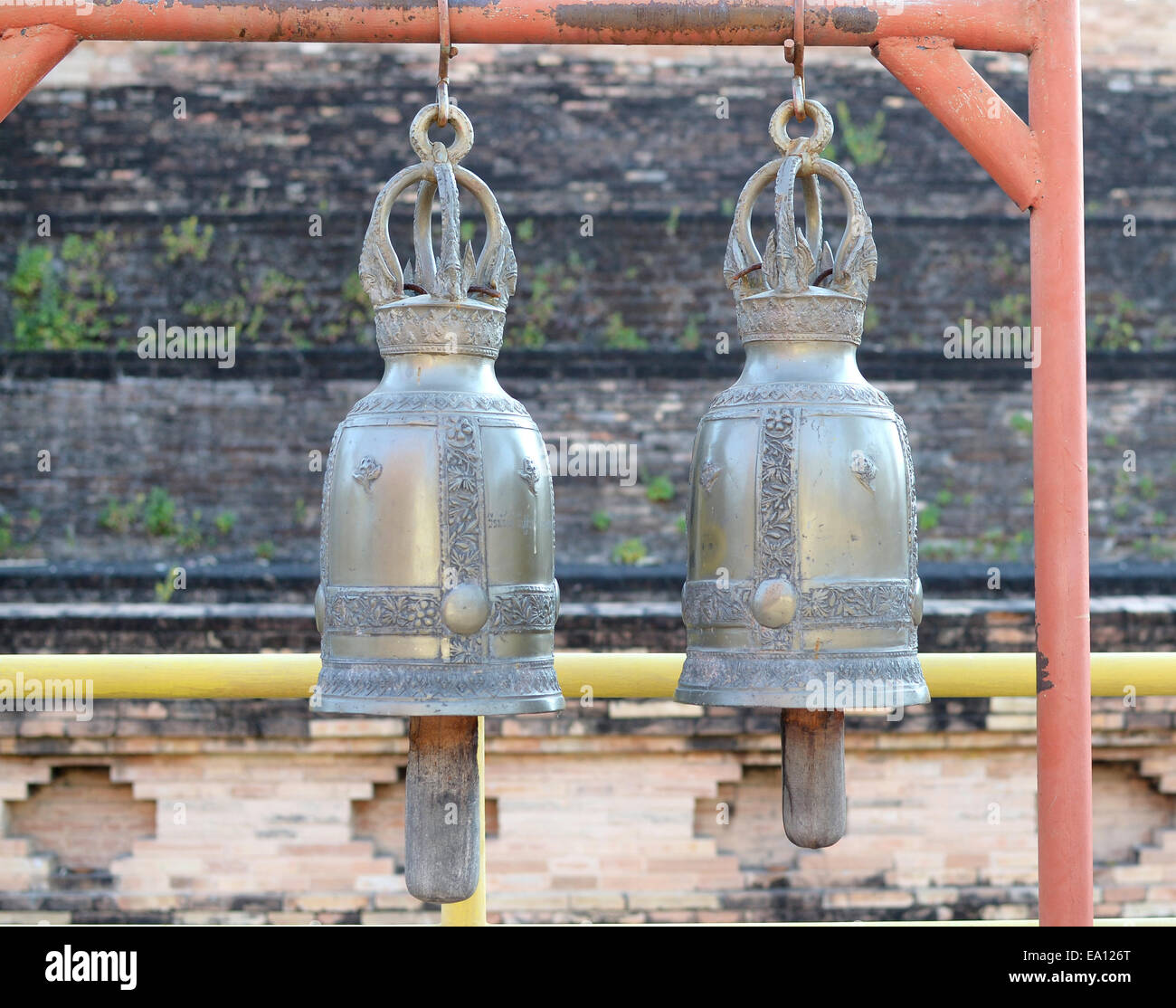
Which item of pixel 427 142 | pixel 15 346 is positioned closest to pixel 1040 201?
pixel 427 142

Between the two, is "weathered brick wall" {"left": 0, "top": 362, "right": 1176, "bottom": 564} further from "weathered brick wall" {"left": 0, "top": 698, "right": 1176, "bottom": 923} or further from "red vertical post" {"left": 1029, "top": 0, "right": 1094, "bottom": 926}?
"red vertical post" {"left": 1029, "top": 0, "right": 1094, "bottom": 926}

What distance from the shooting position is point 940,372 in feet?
22.2

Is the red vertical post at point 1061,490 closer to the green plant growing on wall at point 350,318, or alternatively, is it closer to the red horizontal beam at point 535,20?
the red horizontal beam at point 535,20

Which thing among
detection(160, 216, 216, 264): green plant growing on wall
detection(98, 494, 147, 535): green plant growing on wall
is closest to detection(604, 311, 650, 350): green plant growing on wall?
detection(160, 216, 216, 264): green plant growing on wall

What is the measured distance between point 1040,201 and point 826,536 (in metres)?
0.71

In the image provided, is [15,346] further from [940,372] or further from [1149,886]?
[1149,886]

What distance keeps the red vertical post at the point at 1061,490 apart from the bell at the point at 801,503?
260 millimetres

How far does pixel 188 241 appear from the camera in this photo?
6859 mm

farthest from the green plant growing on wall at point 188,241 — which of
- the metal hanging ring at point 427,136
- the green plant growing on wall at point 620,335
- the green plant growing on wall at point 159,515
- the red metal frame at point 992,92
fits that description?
the metal hanging ring at point 427,136

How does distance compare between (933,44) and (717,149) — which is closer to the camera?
(933,44)

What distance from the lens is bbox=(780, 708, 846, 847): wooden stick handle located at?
207cm

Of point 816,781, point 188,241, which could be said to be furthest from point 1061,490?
point 188,241

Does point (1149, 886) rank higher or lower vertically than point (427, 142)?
lower

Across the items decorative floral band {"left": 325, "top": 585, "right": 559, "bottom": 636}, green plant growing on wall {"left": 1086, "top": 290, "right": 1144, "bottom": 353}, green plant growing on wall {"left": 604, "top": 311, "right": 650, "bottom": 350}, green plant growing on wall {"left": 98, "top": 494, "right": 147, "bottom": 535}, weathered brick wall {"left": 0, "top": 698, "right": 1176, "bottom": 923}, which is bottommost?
weathered brick wall {"left": 0, "top": 698, "right": 1176, "bottom": 923}
